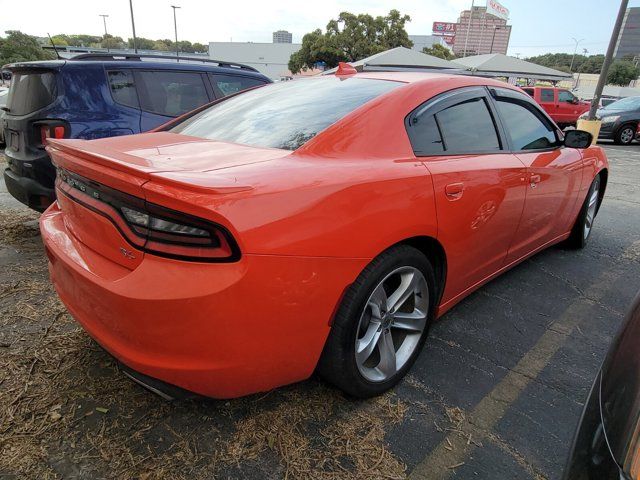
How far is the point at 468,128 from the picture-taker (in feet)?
8.39

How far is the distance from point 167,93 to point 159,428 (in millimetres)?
3691

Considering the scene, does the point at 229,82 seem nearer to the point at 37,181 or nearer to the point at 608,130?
the point at 37,181

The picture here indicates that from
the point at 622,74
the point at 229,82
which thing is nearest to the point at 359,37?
the point at 229,82

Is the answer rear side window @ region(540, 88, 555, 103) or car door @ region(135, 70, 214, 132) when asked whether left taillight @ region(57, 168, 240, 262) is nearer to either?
car door @ region(135, 70, 214, 132)

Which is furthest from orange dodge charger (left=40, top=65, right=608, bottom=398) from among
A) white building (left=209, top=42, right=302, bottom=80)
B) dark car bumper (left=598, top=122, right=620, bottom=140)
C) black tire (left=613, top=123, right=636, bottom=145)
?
white building (left=209, top=42, right=302, bottom=80)

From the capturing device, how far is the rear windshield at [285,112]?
2164 millimetres

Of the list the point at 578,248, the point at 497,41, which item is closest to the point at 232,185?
the point at 578,248

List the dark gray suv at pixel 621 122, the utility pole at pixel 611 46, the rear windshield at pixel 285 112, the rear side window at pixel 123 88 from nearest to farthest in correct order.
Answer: the rear windshield at pixel 285 112 < the rear side window at pixel 123 88 < the utility pole at pixel 611 46 < the dark gray suv at pixel 621 122

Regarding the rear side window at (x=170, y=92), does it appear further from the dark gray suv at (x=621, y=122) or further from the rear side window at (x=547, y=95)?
the rear side window at (x=547, y=95)

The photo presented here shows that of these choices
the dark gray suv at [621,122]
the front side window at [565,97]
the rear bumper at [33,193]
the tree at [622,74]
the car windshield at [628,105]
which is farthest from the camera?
the tree at [622,74]

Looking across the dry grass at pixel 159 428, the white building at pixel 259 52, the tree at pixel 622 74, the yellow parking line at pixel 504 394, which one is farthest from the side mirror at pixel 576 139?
the tree at pixel 622 74

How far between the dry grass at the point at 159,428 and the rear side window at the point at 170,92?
2821 mm

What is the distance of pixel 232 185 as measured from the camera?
150cm

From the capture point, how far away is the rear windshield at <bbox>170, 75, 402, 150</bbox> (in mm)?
2164
